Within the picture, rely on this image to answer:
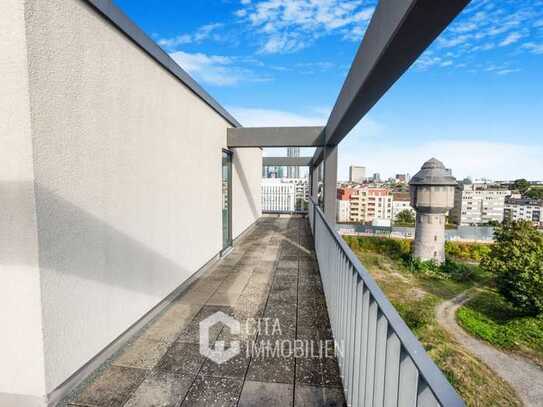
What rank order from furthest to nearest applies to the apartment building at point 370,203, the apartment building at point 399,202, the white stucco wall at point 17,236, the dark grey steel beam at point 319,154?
the apartment building at point 399,202 → the apartment building at point 370,203 → the dark grey steel beam at point 319,154 → the white stucco wall at point 17,236

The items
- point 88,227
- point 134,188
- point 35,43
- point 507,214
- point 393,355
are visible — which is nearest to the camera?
point 393,355

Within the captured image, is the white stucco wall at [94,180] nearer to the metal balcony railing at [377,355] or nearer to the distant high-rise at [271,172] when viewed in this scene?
the metal balcony railing at [377,355]

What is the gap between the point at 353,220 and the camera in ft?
223

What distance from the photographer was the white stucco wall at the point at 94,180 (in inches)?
60.3

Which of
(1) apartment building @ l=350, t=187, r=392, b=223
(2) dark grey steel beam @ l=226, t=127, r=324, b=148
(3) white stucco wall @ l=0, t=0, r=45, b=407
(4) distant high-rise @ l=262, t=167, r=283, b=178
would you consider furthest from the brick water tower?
(1) apartment building @ l=350, t=187, r=392, b=223

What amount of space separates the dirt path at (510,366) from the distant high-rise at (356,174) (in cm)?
10738

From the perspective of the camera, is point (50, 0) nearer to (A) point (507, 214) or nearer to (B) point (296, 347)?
(B) point (296, 347)

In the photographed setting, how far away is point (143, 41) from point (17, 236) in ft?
6.39

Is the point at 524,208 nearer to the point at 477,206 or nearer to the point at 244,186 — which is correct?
the point at 477,206

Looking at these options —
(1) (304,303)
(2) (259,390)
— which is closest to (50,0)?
(2) (259,390)

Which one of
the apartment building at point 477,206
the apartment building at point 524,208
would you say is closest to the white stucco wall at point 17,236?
the apartment building at point 477,206

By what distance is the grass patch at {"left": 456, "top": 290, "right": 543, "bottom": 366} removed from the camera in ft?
40.8

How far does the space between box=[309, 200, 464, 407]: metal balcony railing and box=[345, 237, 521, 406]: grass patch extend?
12.0 ft

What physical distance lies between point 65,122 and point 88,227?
2.34 ft
